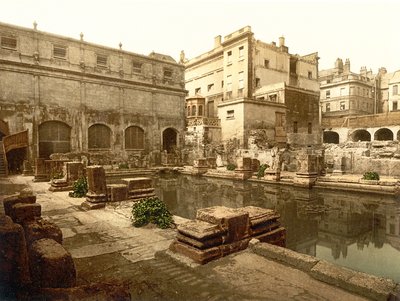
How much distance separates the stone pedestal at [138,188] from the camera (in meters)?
9.30

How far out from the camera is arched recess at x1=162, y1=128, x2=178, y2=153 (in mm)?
28781

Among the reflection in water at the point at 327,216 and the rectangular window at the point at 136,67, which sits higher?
the rectangular window at the point at 136,67

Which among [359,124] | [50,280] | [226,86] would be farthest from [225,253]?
[359,124]

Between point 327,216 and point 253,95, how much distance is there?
2366 cm

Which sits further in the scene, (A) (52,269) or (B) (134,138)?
(B) (134,138)

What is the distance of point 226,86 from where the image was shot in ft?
110

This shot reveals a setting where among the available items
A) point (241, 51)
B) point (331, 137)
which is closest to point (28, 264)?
point (241, 51)

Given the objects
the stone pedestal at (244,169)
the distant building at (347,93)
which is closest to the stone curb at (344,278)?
the stone pedestal at (244,169)

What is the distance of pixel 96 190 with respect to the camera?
8609mm

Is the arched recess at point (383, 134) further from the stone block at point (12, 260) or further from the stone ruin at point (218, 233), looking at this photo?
the stone block at point (12, 260)

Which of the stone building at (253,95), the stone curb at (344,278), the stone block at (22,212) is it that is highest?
the stone building at (253,95)

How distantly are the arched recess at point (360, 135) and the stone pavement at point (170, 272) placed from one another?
3690cm

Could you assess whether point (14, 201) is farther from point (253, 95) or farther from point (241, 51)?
point (241, 51)

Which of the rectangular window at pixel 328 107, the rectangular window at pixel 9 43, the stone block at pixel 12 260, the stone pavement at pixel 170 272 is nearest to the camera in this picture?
the stone block at pixel 12 260
